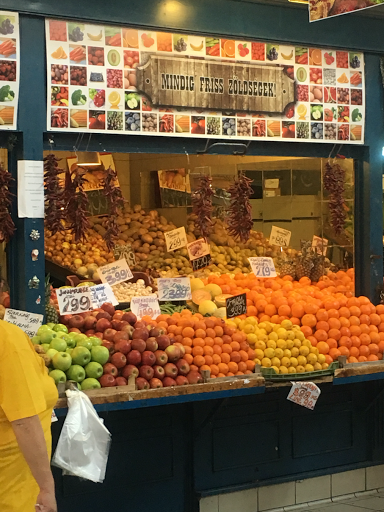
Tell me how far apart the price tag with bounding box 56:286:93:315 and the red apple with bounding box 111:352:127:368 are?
0.72 metres

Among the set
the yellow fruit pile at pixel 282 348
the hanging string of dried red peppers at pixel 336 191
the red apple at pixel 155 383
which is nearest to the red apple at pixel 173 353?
the red apple at pixel 155 383

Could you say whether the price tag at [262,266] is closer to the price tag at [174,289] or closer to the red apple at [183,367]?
the price tag at [174,289]

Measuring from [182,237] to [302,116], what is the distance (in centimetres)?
174

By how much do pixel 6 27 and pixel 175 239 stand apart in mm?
2855

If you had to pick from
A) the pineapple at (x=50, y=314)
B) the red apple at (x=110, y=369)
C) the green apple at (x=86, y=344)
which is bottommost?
the red apple at (x=110, y=369)

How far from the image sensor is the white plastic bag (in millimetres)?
4980

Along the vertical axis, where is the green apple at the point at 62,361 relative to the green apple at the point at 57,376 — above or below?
above

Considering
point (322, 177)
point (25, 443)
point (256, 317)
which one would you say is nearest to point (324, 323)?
point (256, 317)

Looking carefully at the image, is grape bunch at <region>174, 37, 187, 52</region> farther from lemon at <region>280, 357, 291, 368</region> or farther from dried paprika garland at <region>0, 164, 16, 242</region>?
lemon at <region>280, 357, 291, 368</region>

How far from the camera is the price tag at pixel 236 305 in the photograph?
6762 millimetres

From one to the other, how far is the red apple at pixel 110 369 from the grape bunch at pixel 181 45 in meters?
2.61

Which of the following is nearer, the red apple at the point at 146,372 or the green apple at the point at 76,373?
the green apple at the point at 76,373

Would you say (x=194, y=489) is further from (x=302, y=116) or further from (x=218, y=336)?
(x=302, y=116)

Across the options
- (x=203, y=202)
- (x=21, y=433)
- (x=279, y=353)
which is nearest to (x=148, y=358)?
(x=279, y=353)
